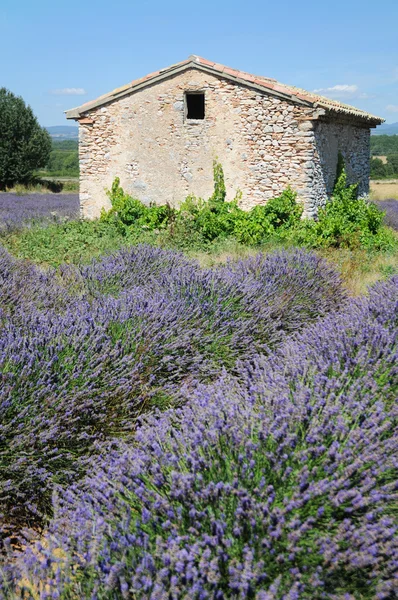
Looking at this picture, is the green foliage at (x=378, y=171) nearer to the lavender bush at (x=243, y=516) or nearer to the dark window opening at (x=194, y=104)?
the dark window opening at (x=194, y=104)

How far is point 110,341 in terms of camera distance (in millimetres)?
3641

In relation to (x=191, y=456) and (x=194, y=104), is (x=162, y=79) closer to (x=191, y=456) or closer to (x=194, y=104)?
(x=194, y=104)

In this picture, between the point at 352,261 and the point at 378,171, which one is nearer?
the point at 352,261

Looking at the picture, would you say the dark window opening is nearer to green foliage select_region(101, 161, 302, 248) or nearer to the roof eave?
the roof eave

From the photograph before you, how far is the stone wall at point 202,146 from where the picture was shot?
11.0 meters

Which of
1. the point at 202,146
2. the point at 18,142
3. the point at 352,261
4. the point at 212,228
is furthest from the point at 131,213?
the point at 18,142

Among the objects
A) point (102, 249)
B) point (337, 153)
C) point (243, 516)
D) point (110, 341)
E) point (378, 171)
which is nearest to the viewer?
point (243, 516)

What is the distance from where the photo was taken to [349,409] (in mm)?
2596

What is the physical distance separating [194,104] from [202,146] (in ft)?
5.97

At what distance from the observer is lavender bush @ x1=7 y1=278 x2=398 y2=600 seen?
178 cm

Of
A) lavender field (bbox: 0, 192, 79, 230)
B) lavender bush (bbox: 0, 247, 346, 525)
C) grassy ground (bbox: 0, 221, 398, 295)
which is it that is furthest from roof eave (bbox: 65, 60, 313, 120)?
lavender bush (bbox: 0, 247, 346, 525)

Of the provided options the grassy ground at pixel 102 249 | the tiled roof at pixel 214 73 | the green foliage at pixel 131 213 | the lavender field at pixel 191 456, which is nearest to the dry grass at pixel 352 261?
the grassy ground at pixel 102 249

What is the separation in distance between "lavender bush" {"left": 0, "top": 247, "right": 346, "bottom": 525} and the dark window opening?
672cm

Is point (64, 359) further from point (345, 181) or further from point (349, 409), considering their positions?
point (345, 181)
